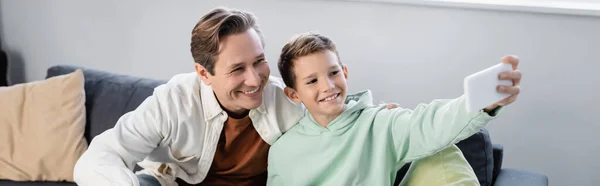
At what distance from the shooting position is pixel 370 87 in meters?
2.64

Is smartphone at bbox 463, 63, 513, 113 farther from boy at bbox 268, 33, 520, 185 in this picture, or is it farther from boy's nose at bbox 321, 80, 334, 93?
boy's nose at bbox 321, 80, 334, 93

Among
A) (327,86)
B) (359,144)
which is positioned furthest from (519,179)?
(327,86)

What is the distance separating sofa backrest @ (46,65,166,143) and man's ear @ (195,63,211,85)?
0.52 metres

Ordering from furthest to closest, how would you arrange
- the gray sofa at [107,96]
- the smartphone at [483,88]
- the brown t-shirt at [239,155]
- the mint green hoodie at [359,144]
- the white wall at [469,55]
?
the gray sofa at [107,96] < the white wall at [469,55] < the brown t-shirt at [239,155] < the mint green hoodie at [359,144] < the smartphone at [483,88]

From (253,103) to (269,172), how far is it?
222 mm

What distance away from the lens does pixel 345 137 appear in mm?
1831

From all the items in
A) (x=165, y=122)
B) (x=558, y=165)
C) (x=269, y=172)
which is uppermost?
(x=165, y=122)

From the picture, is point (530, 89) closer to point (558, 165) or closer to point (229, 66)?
point (558, 165)

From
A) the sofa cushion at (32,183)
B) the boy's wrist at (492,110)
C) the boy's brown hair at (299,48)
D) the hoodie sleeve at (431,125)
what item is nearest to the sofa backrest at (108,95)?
the sofa cushion at (32,183)

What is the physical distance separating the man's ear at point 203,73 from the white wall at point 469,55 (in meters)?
0.80

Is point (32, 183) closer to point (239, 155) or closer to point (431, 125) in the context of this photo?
point (239, 155)

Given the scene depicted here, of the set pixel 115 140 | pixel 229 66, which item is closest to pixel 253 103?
pixel 229 66

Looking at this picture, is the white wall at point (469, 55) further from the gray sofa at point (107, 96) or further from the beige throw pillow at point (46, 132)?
the beige throw pillow at point (46, 132)

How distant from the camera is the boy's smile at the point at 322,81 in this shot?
5.83 feet
